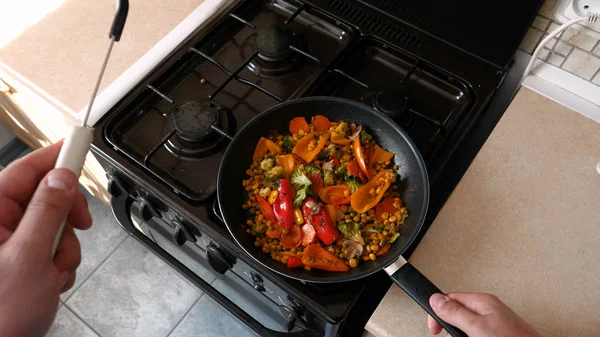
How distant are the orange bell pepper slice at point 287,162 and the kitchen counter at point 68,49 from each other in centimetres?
42

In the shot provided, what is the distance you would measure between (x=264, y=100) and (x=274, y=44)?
0.13m

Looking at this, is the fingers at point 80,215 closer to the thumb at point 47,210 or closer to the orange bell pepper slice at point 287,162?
the thumb at point 47,210

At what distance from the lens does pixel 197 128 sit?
3.12 ft

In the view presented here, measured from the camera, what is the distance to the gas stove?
3.01 feet

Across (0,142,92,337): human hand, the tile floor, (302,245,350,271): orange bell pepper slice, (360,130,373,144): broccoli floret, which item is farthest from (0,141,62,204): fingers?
the tile floor

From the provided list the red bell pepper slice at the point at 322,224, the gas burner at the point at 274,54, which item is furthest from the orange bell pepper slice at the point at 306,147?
the gas burner at the point at 274,54

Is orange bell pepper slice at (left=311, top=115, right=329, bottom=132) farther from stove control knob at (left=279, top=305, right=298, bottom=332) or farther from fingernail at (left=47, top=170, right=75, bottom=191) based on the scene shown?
fingernail at (left=47, top=170, right=75, bottom=191)

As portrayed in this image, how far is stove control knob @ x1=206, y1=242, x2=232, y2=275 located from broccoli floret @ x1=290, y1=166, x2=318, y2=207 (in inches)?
7.4

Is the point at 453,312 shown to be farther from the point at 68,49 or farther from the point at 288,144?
the point at 68,49

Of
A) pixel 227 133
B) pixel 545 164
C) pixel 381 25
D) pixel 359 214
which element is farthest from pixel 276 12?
pixel 545 164

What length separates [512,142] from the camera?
3.12ft

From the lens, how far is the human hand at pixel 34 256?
602 mm

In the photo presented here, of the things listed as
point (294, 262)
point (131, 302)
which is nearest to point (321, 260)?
point (294, 262)

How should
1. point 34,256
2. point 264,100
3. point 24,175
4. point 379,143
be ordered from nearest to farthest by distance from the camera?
point 34,256 < point 24,175 < point 379,143 < point 264,100
